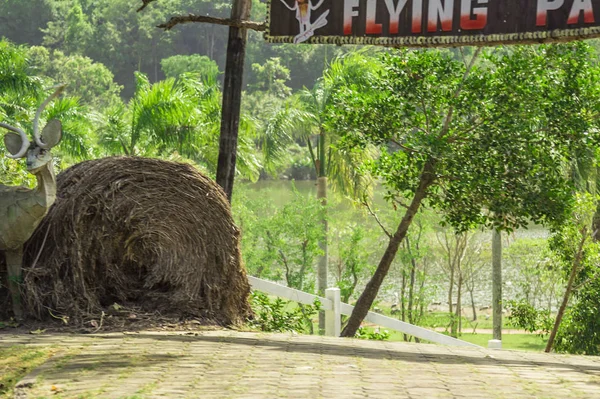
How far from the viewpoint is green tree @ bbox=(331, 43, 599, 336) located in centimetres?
→ 1152

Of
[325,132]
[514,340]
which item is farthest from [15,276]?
[514,340]

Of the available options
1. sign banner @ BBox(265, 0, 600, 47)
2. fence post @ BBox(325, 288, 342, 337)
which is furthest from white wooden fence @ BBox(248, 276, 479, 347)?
sign banner @ BBox(265, 0, 600, 47)

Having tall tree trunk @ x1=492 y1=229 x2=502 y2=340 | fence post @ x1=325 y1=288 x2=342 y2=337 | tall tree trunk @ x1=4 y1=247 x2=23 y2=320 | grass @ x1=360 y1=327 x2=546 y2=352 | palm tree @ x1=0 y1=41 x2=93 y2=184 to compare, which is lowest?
grass @ x1=360 y1=327 x2=546 y2=352

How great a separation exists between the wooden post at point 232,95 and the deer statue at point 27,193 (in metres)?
3.26

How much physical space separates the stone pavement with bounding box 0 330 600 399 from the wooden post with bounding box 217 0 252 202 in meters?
3.37

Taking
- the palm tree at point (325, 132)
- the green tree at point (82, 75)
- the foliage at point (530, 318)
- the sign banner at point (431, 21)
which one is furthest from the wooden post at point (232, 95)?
the green tree at point (82, 75)

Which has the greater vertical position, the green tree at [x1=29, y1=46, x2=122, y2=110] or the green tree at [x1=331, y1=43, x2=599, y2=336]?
the green tree at [x1=29, y1=46, x2=122, y2=110]

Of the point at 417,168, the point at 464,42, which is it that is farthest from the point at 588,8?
the point at 417,168

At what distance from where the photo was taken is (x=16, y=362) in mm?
6832

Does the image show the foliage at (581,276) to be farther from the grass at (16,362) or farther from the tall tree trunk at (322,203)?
the grass at (16,362)

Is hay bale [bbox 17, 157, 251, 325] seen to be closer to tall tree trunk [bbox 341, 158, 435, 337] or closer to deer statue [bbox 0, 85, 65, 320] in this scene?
deer statue [bbox 0, 85, 65, 320]

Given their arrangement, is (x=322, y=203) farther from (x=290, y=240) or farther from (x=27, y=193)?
(x=27, y=193)

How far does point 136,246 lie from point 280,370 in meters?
3.05

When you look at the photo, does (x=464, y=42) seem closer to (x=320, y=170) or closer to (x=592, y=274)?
(x=592, y=274)
